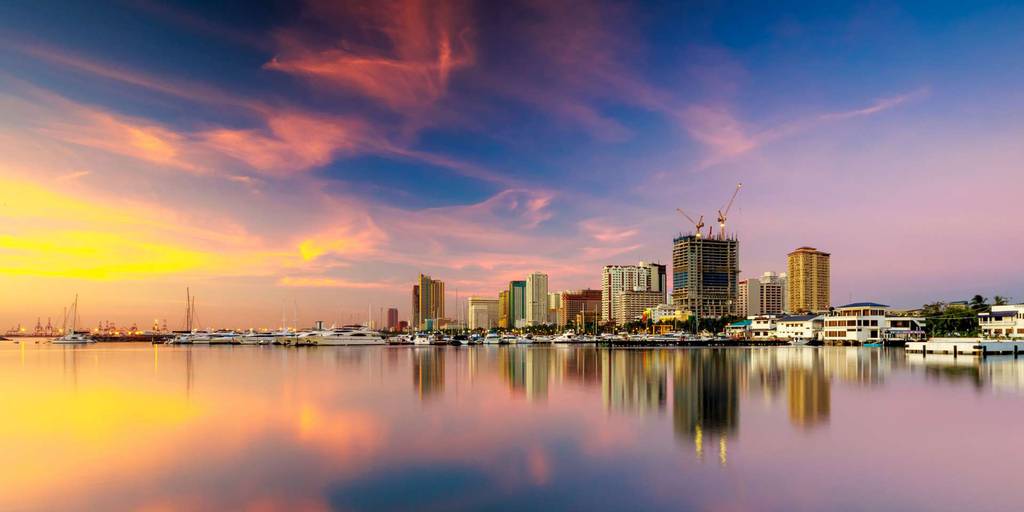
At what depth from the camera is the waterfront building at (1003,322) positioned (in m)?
92.4

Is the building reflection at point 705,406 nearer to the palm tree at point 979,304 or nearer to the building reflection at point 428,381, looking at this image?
the building reflection at point 428,381

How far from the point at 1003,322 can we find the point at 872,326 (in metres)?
36.5

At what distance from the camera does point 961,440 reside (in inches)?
1037

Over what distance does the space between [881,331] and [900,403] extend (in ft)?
365

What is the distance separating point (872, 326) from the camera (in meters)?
134

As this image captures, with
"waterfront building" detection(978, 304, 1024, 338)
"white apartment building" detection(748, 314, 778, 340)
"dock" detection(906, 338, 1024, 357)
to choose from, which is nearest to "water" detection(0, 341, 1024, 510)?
"dock" detection(906, 338, 1024, 357)

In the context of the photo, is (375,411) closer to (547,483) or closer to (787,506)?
(547,483)

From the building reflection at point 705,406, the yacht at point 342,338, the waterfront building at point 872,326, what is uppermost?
the building reflection at point 705,406

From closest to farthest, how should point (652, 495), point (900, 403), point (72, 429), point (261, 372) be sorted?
1. point (652, 495)
2. point (72, 429)
3. point (900, 403)
4. point (261, 372)

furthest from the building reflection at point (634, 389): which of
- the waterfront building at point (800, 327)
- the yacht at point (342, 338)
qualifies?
the waterfront building at point (800, 327)

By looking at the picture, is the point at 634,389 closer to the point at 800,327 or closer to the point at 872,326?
the point at 872,326

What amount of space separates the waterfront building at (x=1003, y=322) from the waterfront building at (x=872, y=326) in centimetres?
2871

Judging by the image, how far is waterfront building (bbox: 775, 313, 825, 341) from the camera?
497 feet

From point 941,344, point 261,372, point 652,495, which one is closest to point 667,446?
point 652,495
